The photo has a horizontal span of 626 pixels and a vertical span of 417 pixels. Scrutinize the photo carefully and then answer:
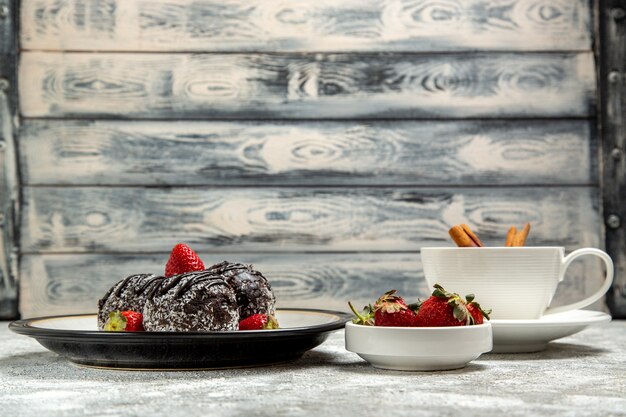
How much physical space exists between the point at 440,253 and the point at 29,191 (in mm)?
1211

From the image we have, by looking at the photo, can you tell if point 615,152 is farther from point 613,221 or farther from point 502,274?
point 502,274

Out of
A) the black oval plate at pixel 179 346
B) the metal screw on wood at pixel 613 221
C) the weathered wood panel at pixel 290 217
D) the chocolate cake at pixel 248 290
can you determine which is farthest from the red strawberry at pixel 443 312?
the metal screw on wood at pixel 613 221

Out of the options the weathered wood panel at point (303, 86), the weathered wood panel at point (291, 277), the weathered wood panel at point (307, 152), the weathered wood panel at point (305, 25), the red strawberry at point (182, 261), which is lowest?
the weathered wood panel at point (291, 277)

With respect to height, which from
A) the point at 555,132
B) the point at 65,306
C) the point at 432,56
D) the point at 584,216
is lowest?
the point at 65,306

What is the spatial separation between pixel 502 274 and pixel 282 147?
935 mm

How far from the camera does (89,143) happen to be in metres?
2.03

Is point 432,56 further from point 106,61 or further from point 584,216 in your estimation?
point 106,61

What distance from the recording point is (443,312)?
1015 mm

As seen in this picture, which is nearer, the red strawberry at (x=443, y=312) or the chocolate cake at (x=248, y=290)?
the red strawberry at (x=443, y=312)

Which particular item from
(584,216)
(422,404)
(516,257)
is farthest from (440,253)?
(584,216)

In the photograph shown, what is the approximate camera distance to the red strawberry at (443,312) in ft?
3.33

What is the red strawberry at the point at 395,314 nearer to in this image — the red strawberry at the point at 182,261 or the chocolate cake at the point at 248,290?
the chocolate cake at the point at 248,290

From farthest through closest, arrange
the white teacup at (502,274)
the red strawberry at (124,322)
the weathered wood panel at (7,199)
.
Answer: the weathered wood panel at (7,199) < the white teacup at (502,274) < the red strawberry at (124,322)

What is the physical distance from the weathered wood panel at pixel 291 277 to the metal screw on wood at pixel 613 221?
0.11 meters
